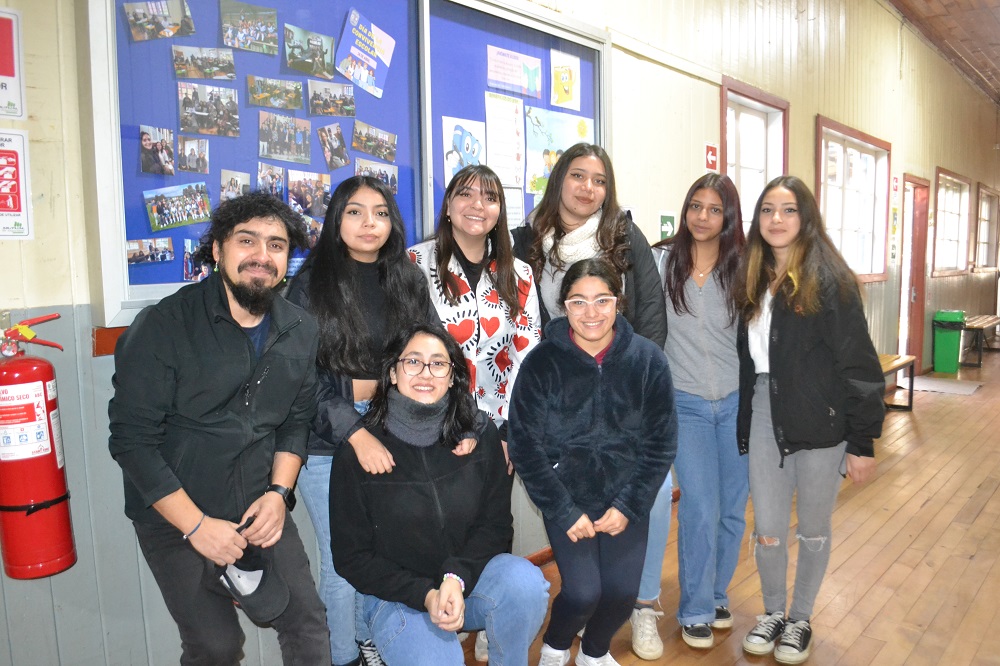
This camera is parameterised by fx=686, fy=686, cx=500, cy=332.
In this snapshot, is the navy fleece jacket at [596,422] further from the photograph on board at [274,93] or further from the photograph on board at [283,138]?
the photograph on board at [274,93]

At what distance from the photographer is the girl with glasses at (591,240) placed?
2.28 metres

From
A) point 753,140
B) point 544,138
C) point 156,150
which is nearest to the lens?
point 156,150

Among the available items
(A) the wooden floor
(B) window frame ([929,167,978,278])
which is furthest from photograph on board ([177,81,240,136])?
(B) window frame ([929,167,978,278])

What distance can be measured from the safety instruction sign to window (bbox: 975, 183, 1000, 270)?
12334 mm

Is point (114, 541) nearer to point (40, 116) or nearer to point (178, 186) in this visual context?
point (178, 186)

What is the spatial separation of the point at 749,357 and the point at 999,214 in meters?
12.5

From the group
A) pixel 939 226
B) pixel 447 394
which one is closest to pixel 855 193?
pixel 939 226

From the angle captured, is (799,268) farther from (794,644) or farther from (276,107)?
(276,107)

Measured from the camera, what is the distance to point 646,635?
2330 mm

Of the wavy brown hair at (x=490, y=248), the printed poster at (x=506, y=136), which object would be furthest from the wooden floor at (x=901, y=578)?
the printed poster at (x=506, y=136)

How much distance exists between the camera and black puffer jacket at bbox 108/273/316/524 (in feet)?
5.06

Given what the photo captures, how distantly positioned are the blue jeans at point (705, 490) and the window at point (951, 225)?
25.5 feet

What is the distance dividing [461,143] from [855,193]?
208 inches

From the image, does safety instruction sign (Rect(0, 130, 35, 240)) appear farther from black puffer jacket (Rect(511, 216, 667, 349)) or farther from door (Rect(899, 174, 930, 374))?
door (Rect(899, 174, 930, 374))
